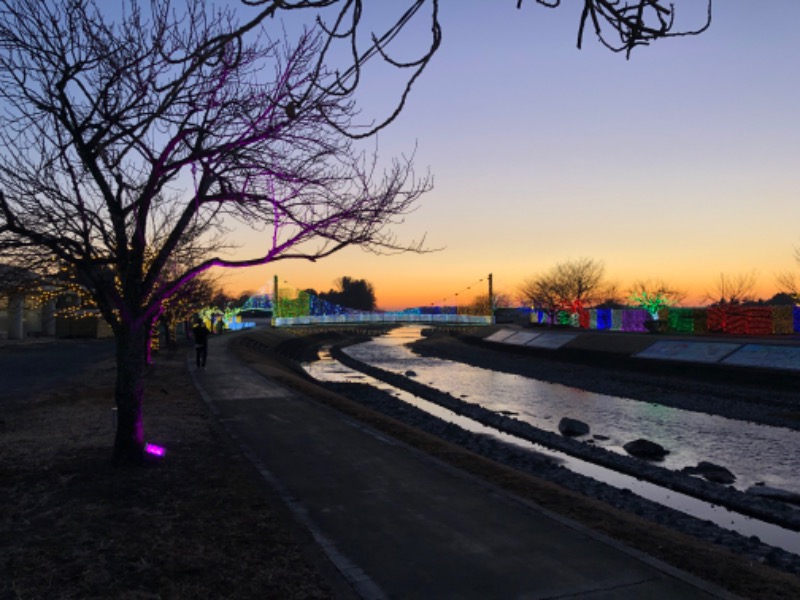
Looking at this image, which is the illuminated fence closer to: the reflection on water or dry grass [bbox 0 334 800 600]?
the reflection on water

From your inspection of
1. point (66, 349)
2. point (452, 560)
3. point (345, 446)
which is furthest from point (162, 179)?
point (66, 349)

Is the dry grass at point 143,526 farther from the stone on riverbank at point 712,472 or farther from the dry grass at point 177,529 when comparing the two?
the stone on riverbank at point 712,472

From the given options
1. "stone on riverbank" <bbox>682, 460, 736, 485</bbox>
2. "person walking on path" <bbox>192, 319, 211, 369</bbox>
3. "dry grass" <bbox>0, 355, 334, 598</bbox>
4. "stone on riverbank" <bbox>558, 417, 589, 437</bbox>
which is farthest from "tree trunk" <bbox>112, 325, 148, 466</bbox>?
"person walking on path" <bbox>192, 319, 211, 369</bbox>

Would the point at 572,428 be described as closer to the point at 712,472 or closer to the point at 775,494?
the point at 712,472

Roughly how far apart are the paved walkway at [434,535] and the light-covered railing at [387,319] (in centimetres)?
7964

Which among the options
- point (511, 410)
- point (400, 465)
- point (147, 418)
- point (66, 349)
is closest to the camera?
point (400, 465)

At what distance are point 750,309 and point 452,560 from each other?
40381 mm

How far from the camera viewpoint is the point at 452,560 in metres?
5.49

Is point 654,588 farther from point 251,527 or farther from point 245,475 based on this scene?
point 245,475

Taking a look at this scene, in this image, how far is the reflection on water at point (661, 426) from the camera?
13.5 m

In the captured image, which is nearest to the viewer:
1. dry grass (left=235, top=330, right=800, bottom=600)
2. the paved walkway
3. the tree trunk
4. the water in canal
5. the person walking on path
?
the paved walkway

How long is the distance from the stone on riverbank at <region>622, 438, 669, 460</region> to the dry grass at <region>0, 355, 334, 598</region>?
31.8 feet

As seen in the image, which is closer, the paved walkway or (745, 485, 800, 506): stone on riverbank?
the paved walkway

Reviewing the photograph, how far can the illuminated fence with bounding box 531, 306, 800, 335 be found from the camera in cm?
3762
